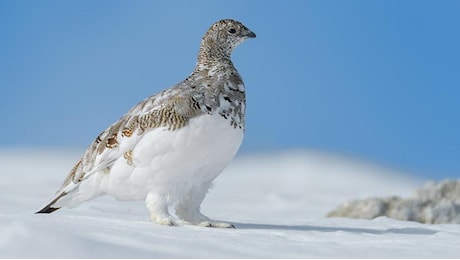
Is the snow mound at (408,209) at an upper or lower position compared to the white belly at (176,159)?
upper

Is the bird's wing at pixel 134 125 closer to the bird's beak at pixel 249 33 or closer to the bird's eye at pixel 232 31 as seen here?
the bird's eye at pixel 232 31

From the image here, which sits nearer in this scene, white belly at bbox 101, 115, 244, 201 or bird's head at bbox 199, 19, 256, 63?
white belly at bbox 101, 115, 244, 201

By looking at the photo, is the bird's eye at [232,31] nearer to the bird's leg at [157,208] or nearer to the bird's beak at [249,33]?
the bird's beak at [249,33]

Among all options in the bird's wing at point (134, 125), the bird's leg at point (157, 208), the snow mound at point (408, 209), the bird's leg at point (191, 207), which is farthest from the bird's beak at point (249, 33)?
the snow mound at point (408, 209)

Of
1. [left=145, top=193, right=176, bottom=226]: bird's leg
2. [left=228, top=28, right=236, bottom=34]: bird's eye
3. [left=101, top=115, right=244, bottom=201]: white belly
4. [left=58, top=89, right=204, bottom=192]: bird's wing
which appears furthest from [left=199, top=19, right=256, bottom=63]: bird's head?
[left=145, top=193, right=176, bottom=226]: bird's leg

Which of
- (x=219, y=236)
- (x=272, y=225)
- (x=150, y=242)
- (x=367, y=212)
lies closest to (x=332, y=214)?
(x=367, y=212)

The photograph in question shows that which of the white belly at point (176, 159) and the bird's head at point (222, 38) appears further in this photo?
the bird's head at point (222, 38)

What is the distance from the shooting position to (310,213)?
14.4 m

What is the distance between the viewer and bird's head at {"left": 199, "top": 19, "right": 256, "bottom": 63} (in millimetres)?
7645

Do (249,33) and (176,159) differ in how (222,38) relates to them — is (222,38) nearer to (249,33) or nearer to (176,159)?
(249,33)

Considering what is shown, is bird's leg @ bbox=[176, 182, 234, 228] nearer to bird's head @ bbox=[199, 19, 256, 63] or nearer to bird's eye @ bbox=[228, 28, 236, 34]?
bird's head @ bbox=[199, 19, 256, 63]

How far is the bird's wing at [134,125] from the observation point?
6.98m

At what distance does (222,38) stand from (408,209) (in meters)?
5.13

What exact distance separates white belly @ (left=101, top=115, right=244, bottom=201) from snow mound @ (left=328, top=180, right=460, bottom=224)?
16.2 feet
